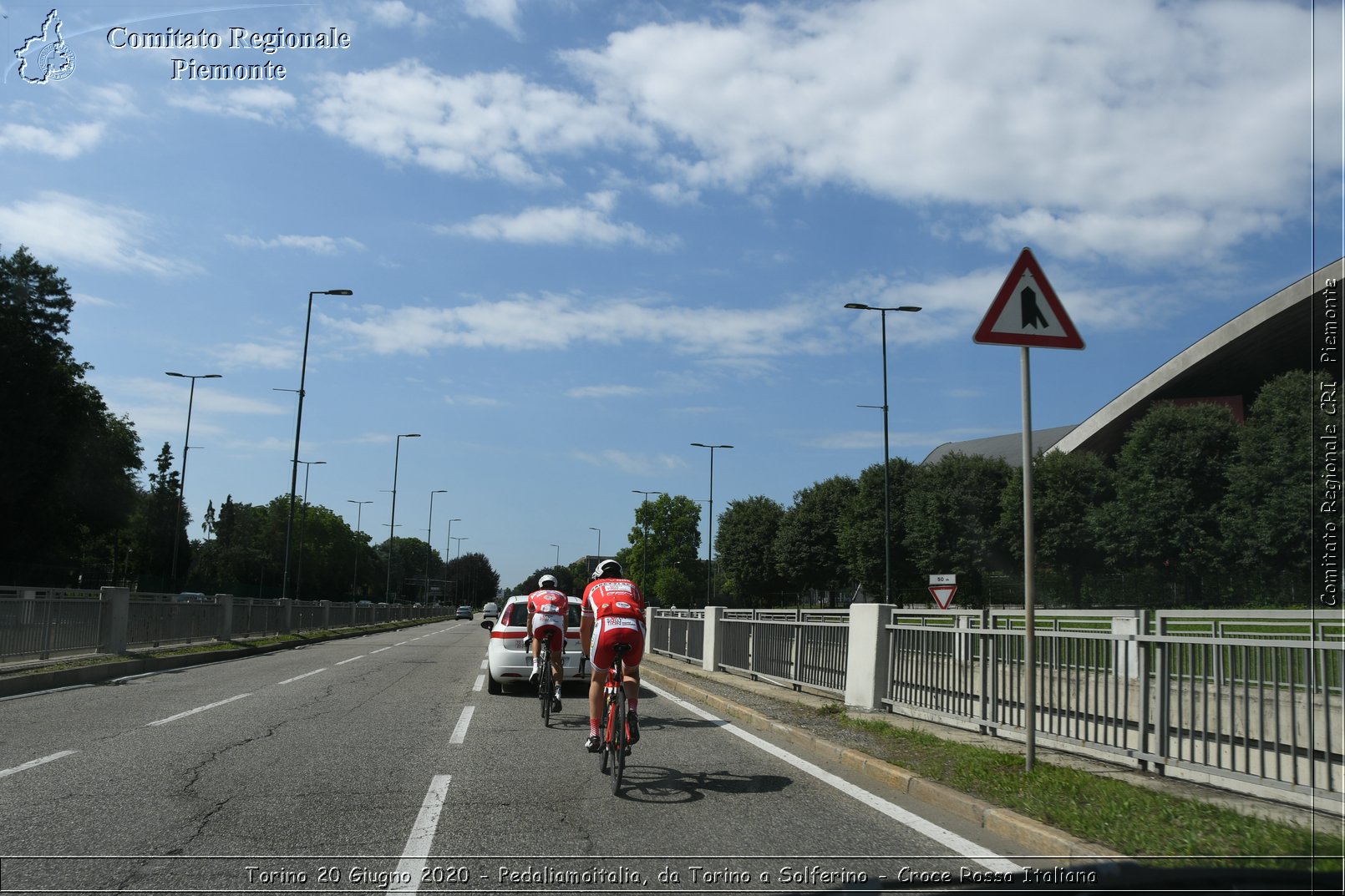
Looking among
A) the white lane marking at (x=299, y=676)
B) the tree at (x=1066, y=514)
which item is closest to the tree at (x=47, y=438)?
the white lane marking at (x=299, y=676)

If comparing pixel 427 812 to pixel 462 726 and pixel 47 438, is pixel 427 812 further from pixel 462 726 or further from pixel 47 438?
pixel 47 438

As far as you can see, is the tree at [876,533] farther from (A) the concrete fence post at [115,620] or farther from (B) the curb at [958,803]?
(B) the curb at [958,803]

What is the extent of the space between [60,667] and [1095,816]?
1628 cm

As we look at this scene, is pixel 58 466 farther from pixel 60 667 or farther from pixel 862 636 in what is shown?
pixel 862 636

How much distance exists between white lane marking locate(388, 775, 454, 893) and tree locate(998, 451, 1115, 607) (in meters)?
47.9

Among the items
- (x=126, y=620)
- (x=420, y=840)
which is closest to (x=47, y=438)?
(x=126, y=620)

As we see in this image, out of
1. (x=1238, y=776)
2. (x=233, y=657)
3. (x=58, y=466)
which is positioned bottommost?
(x=233, y=657)

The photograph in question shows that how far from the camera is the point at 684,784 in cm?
750

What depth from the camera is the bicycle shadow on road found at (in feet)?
→ 23.0

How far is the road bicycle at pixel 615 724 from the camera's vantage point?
7129 millimetres

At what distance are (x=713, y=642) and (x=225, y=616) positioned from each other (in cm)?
1434

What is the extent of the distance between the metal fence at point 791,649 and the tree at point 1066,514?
35.5 metres

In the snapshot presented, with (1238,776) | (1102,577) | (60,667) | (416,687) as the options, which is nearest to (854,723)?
(1238,776)

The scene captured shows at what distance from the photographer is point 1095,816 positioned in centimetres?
575
